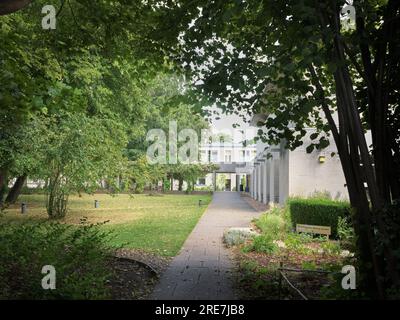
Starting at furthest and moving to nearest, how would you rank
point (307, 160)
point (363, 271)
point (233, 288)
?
point (307, 160) → point (233, 288) → point (363, 271)

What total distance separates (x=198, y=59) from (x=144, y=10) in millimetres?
1355

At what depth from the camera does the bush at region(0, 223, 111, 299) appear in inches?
195

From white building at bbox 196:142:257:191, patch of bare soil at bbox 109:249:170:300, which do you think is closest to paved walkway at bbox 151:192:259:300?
patch of bare soil at bbox 109:249:170:300

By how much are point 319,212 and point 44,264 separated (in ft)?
29.9

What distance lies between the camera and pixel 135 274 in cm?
735

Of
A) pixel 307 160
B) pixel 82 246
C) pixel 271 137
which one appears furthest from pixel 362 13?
pixel 307 160

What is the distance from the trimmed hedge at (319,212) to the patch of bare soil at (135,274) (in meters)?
5.67

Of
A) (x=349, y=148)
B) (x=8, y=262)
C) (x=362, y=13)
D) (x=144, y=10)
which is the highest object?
(x=144, y=10)

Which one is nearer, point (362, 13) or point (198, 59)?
point (362, 13)

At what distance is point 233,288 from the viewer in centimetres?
657

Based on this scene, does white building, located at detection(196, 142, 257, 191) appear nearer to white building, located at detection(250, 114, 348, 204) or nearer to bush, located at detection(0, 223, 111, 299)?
white building, located at detection(250, 114, 348, 204)
